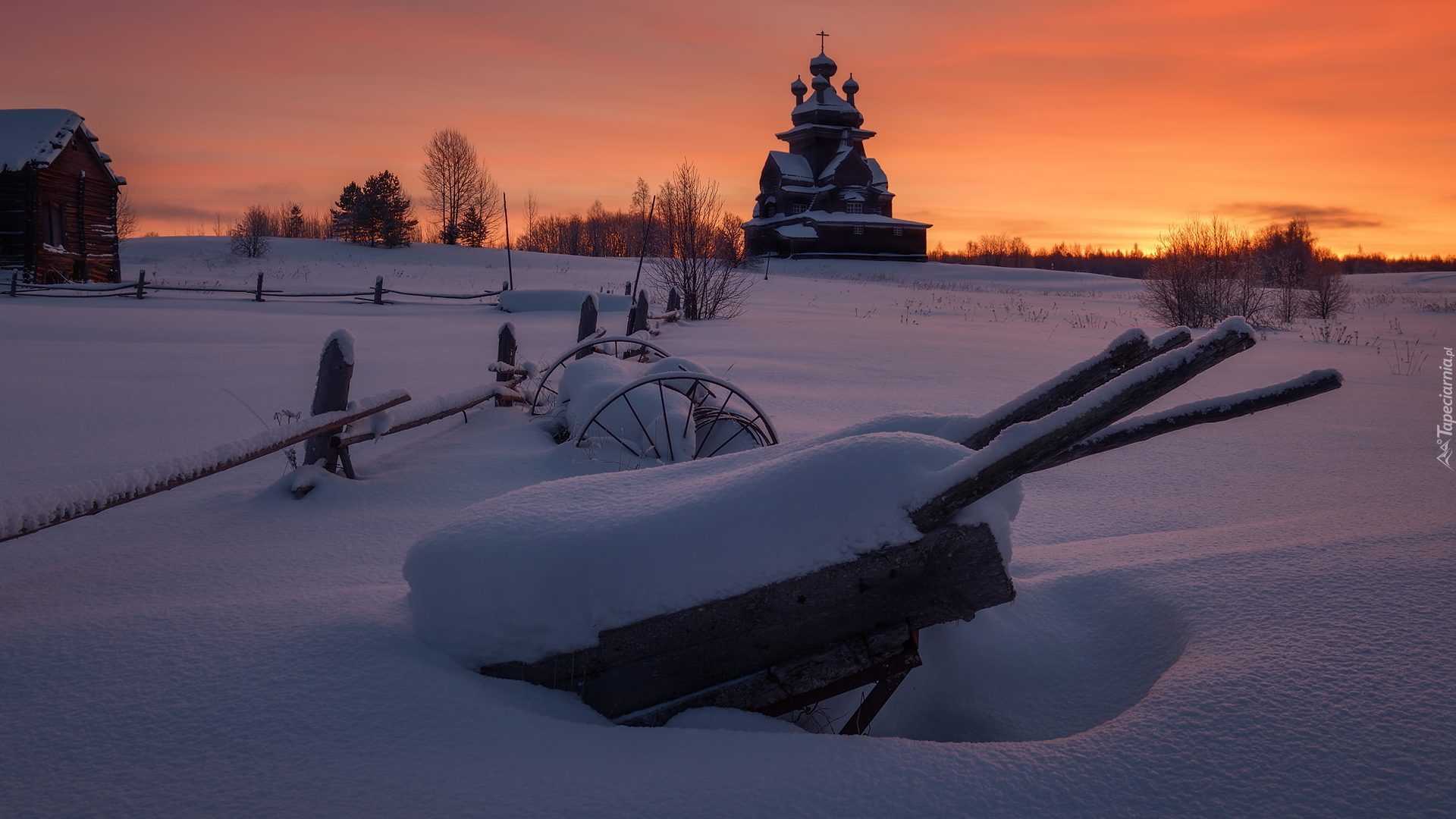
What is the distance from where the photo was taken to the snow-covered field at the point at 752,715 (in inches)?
64.9

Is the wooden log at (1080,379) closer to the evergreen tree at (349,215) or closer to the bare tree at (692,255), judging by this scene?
the bare tree at (692,255)

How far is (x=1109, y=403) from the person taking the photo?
5.94 feet

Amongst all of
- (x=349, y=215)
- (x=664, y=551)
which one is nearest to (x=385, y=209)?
(x=349, y=215)

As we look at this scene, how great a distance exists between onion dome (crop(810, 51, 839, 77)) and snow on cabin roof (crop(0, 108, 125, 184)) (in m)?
41.6

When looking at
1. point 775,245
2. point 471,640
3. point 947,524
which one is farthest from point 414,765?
point 775,245

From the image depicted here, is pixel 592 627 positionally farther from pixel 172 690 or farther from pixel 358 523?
pixel 358 523

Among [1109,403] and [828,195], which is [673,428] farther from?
[828,195]

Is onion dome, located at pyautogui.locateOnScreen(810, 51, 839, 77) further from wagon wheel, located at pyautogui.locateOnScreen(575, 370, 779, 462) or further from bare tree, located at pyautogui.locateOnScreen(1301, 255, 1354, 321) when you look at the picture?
wagon wheel, located at pyautogui.locateOnScreen(575, 370, 779, 462)

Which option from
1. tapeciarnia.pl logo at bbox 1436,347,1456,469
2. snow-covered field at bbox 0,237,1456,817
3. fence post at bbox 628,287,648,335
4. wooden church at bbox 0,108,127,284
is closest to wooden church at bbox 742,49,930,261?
wooden church at bbox 0,108,127,284

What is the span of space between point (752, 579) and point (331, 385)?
3.56 meters

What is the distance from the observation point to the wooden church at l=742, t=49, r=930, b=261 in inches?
1981

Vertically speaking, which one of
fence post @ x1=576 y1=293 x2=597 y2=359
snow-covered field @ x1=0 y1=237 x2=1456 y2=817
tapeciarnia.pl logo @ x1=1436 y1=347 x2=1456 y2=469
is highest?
fence post @ x1=576 y1=293 x2=597 y2=359

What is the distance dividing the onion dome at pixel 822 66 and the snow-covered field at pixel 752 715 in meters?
52.4

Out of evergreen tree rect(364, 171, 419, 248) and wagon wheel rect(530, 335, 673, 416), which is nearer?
wagon wheel rect(530, 335, 673, 416)
